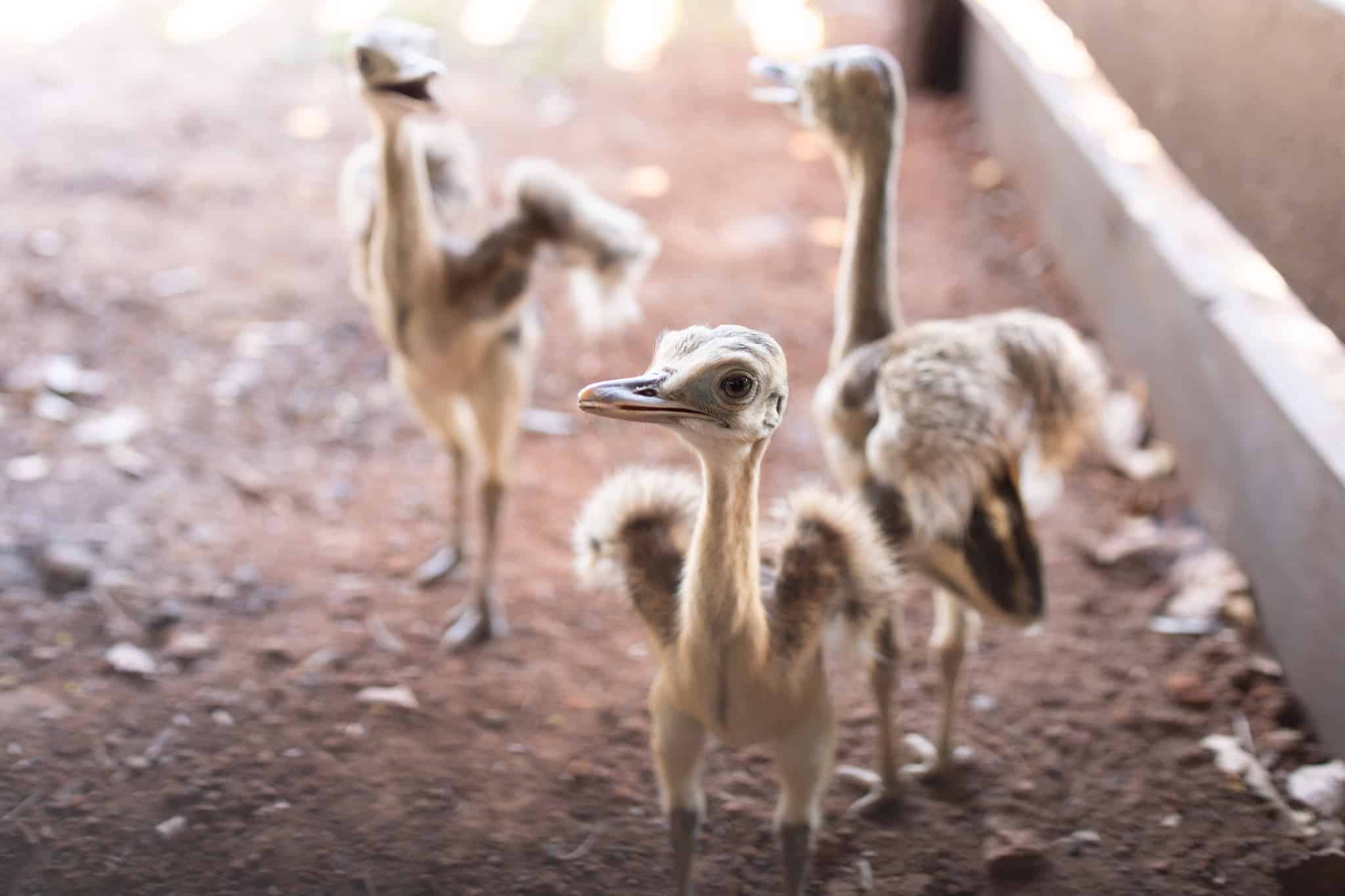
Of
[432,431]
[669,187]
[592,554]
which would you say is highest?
[592,554]

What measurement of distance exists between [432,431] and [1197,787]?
94.6 inches

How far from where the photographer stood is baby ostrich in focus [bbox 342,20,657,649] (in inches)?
128

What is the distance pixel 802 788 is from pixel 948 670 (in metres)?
0.73

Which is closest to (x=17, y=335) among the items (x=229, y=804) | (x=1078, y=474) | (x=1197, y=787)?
(x=229, y=804)

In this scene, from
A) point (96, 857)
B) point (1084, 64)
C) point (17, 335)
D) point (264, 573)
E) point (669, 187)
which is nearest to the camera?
point (96, 857)

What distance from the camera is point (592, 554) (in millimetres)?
2729

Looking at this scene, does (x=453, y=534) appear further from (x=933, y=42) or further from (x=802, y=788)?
(x=933, y=42)

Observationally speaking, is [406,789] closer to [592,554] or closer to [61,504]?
[592,554]

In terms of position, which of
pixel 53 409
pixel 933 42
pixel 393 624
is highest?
pixel 933 42

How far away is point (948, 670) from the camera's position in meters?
3.18

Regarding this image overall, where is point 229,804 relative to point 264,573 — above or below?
above

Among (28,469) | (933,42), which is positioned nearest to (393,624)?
(28,469)

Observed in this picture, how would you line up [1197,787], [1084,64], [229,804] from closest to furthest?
[229,804]
[1197,787]
[1084,64]

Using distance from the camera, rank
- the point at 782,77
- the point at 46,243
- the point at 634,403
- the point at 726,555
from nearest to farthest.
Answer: the point at 634,403, the point at 726,555, the point at 782,77, the point at 46,243
